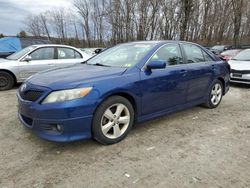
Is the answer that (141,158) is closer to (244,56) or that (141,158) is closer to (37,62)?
(37,62)

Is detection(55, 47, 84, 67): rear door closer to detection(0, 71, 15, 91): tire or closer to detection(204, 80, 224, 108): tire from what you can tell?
detection(0, 71, 15, 91): tire

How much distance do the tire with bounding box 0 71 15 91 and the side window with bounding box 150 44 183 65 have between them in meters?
4.94

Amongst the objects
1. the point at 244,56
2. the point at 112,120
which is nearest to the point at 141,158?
the point at 112,120

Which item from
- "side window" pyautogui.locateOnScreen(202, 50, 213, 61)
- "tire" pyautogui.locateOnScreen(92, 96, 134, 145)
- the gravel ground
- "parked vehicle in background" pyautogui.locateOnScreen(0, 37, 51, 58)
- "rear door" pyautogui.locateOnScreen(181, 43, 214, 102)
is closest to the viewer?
the gravel ground

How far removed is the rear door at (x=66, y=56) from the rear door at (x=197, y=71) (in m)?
4.09

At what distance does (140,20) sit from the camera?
27.9m

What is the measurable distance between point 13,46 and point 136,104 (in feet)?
36.2

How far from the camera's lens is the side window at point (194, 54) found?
4.50 meters

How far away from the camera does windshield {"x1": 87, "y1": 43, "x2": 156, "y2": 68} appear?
12.4ft

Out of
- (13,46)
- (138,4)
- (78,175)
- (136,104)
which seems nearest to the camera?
(78,175)

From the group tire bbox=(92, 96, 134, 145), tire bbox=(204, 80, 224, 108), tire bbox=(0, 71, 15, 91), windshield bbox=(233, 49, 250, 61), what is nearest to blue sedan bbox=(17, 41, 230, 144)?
tire bbox=(92, 96, 134, 145)

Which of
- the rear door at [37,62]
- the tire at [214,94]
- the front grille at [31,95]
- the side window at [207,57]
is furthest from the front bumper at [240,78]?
the front grille at [31,95]

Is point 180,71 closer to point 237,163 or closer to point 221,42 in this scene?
point 237,163

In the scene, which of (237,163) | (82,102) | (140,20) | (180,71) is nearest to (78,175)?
(82,102)
